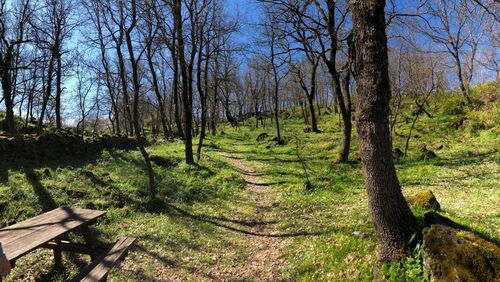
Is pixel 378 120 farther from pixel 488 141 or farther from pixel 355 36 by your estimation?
pixel 488 141

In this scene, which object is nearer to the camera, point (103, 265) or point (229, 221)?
point (103, 265)

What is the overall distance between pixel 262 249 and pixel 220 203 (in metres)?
3.60

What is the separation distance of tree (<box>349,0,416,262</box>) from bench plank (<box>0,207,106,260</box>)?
16.7 ft

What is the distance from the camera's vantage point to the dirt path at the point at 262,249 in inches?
243

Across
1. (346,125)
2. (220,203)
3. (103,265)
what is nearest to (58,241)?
(103,265)

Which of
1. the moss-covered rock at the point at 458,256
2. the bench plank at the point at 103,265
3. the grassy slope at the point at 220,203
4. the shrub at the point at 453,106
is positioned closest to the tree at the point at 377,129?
the moss-covered rock at the point at 458,256

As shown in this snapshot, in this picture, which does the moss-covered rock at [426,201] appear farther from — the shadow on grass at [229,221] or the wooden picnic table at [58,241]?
the wooden picnic table at [58,241]

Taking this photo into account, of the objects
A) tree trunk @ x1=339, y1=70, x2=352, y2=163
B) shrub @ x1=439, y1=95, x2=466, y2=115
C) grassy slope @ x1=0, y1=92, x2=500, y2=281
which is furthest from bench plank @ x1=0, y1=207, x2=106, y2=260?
shrub @ x1=439, y1=95, x2=466, y2=115

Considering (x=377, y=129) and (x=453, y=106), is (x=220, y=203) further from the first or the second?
(x=453, y=106)

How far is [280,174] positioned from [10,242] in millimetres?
10442

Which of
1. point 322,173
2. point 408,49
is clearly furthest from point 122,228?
point 408,49

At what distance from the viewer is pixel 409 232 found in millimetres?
4777

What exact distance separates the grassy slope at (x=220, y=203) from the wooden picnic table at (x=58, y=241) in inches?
22.2

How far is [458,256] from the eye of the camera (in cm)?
411
